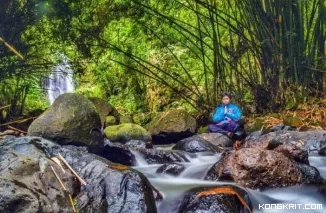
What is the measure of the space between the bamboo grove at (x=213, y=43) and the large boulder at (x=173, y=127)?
0.71 m

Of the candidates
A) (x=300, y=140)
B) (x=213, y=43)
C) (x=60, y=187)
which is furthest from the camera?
(x=213, y=43)

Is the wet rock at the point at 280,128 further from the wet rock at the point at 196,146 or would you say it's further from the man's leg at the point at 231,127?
the wet rock at the point at 196,146

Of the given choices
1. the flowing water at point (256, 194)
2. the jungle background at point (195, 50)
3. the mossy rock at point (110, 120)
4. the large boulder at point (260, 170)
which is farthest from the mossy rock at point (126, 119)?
the large boulder at point (260, 170)

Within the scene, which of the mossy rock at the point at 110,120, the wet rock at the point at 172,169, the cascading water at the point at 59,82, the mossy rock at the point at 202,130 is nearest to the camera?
the wet rock at the point at 172,169

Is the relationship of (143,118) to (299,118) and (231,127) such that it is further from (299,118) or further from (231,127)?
(299,118)

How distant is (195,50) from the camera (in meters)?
9.05

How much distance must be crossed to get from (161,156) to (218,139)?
1573 millimetres

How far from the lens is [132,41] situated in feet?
33.3

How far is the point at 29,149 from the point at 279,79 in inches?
199

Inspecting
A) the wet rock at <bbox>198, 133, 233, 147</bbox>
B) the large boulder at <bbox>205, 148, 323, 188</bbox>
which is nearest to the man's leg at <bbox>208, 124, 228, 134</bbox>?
the wet rock at <bbox>198, 133, 233, 147</bbox>

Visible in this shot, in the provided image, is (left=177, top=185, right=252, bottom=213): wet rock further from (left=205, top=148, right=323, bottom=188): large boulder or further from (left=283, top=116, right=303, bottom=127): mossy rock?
(left=283, top=116, right=303, bottom=127): mossy rock

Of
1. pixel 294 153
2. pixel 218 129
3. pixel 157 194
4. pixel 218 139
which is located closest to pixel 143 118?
pixel 218 129

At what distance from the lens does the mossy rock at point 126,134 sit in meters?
7.21

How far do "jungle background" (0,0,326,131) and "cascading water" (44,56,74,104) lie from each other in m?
0.25
